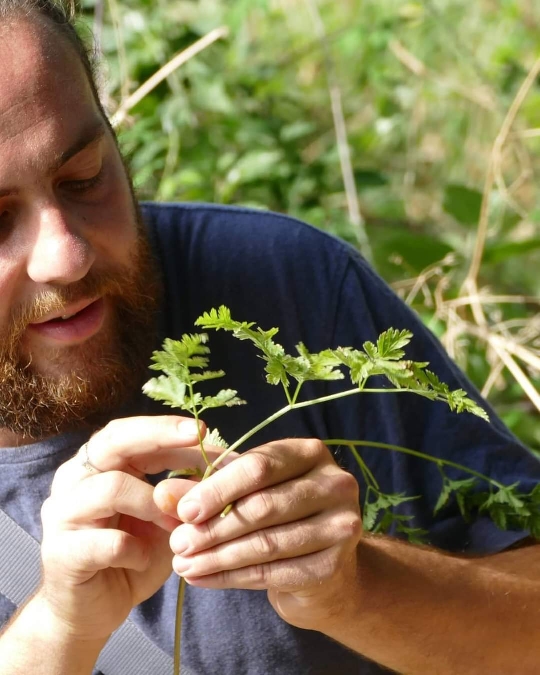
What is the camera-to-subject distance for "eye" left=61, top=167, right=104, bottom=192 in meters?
1.22

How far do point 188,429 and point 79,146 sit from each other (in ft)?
1.60

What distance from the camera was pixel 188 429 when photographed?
91 cm

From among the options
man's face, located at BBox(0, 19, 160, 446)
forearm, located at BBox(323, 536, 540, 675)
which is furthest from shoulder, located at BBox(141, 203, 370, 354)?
forearm, located at BBox(323, 536, 540, 675)

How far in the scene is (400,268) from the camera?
2.70 meters

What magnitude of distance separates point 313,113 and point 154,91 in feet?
3.58

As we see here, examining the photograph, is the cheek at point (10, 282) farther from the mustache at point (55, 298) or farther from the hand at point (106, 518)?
the hand at point (106, 518)

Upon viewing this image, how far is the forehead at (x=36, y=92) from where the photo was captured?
44.3 inches

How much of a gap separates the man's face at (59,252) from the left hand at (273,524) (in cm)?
36

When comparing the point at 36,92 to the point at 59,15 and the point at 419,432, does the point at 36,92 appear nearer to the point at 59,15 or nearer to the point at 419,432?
the point at 59,15

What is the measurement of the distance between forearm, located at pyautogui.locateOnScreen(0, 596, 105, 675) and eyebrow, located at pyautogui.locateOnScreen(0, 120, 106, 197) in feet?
1.73

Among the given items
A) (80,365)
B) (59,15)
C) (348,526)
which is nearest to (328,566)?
(348,526)

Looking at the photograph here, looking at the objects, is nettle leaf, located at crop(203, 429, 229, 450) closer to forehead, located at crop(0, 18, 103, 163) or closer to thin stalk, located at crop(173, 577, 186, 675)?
thin stalk, located at crop(173, 577, 186, 675)

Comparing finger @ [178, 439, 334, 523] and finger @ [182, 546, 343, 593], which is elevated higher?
finger @ [178, 439, 334, 523]

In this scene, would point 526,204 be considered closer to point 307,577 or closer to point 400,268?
point 400,268
